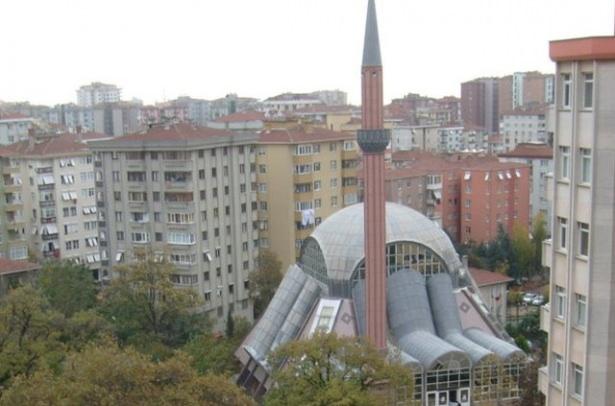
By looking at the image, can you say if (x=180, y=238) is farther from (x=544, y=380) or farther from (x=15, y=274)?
(x=544, y=380)

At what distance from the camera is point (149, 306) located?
129 ft

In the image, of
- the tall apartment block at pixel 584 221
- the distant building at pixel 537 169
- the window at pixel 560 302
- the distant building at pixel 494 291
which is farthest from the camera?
the distant building at pixel 537 169

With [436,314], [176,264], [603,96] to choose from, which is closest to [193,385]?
[603,96]

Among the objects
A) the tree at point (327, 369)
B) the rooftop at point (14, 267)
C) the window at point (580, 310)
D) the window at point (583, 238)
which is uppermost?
the window at point (583, 238)

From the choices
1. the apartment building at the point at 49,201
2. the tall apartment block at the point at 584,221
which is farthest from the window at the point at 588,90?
the apartment building at the point at 49,201

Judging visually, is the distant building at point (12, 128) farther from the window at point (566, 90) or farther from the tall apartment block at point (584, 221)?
the tall apartment block at point (584, 221)

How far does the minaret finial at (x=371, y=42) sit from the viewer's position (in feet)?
112

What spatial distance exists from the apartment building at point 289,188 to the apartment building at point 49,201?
56.2ft

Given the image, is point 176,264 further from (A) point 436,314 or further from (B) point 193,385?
(B) point 193,385

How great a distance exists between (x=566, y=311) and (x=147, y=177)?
3447 cm

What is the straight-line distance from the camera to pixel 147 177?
48.2 meters

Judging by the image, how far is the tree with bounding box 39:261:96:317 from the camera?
143ft

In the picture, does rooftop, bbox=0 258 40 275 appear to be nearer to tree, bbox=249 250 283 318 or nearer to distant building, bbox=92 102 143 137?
tree, bbox=249 250 283 318

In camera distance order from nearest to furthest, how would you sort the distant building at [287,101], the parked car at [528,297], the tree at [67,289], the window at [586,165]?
the window at [586,165]
the tree at [67,289]
the parked car at [528,297]
the distant building at [287,101]
